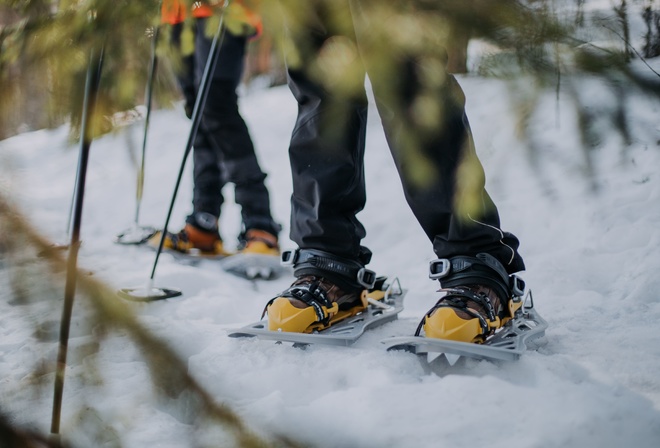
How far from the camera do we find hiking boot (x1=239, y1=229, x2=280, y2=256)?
10.5 feet

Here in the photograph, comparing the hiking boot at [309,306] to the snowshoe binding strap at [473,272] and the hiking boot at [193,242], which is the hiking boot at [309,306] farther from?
the hiking boot at [193,242]

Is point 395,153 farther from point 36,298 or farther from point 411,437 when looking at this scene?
point 36,298

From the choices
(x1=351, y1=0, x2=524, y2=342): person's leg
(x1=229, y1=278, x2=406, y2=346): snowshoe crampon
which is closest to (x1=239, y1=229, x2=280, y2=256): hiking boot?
(x1=229, y1=278, x2=406, y2=346): snowshoe crampon

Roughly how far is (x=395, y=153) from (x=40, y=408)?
1.14m

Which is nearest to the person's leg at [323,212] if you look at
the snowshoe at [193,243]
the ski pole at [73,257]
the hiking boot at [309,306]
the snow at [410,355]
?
the hiking boot at [309,306]

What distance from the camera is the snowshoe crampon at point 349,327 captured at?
175cm

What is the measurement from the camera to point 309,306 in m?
1.83

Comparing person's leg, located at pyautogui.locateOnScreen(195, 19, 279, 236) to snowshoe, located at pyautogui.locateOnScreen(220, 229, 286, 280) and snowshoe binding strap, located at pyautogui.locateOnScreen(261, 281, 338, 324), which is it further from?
snowshoe binding strap, located at pyautogui.locateOnScreen(261, 281, 338, 324)

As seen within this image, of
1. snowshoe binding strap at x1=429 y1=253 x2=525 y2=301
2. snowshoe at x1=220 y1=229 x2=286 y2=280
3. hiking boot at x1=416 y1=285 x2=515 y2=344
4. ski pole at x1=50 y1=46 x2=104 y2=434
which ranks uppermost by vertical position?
ski pole at x1=50 y1=46 x2=104 y2=434

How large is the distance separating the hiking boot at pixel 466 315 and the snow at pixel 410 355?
0.09 metres

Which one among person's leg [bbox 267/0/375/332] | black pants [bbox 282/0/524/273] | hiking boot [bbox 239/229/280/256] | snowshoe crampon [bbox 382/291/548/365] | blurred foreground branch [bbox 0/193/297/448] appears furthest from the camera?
hiking boot [bbox 239/229/280/256]

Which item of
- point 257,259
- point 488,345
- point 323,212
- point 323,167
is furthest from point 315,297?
point 257,259

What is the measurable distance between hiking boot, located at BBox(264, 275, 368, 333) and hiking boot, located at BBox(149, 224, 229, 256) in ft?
5.37

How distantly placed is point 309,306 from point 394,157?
20.8 inches
